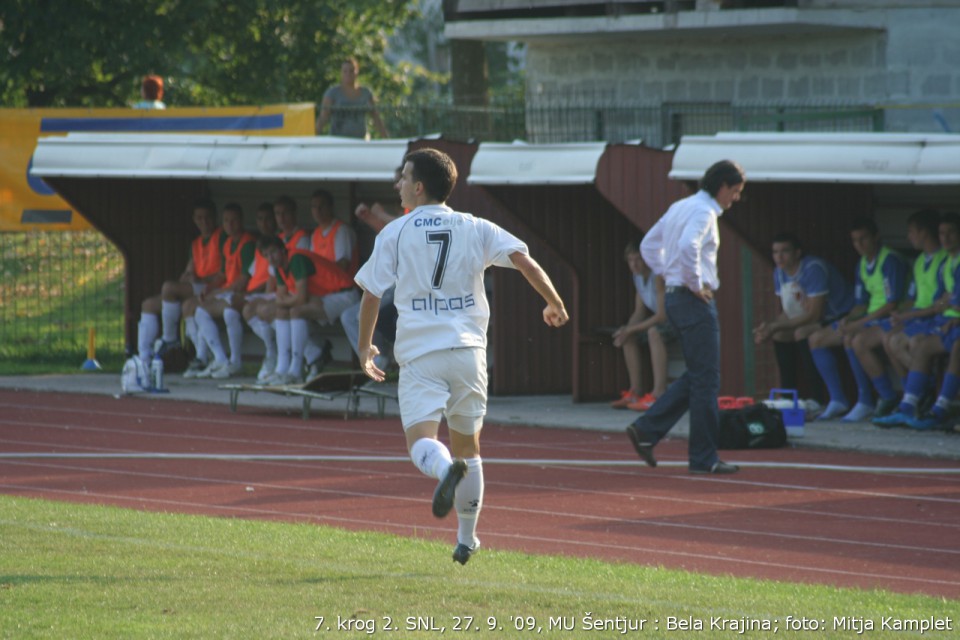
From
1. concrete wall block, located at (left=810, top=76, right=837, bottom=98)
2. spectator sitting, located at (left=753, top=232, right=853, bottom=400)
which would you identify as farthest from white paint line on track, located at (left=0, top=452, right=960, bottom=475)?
concrete wall block, located at (left=810, top=76, right=837, bottom=98)

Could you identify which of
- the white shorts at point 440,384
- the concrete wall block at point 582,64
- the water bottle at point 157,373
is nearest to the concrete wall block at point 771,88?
the concrete wall block at point 582,64

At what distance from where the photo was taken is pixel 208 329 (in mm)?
17562

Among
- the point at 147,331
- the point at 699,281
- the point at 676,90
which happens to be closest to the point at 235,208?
the point at 147,331

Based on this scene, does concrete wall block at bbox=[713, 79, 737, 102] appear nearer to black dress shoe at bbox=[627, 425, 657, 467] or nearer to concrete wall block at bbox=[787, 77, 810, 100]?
concrete wall block at bbox=[787, 77, 810, 100]

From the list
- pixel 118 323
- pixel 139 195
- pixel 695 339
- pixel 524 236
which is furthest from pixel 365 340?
pixel 118 323

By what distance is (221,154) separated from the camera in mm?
16484

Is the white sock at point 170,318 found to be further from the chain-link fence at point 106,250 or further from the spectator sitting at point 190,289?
the chain-link fence at point 106,250

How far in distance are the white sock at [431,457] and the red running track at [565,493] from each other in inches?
57.6

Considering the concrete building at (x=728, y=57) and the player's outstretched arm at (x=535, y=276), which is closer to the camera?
the player's outstretched arm at (x=535, y=276)

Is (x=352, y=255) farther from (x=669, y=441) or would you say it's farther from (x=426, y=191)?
(x=426, y=191)

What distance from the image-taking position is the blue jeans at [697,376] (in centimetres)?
1066

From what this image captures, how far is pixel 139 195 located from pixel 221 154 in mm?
2513

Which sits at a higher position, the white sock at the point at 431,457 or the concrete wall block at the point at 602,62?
the concrete wall block at the point at 602,62

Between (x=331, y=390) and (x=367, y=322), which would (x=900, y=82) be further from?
(x=367, y=322)
